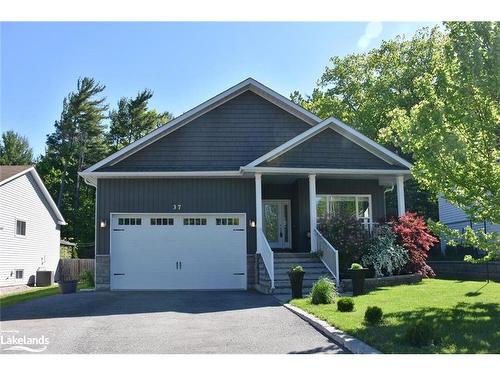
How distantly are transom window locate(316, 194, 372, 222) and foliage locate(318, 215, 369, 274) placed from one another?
5.39 feet

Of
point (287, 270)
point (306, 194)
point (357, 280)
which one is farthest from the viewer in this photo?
point (306, 194)

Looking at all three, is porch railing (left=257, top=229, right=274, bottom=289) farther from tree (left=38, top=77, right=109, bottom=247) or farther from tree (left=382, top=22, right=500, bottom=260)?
tree (left=38, top=77, right=109, bottom=247)

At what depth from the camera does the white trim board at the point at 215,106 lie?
17641mm

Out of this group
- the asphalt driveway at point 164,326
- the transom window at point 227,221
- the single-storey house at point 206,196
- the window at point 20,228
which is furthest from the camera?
the window at point 20,228

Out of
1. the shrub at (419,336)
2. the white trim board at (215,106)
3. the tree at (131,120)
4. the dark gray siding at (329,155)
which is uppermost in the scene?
the tree at (131,120)

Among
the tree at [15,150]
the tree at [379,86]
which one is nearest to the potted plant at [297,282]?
the tree at [379,86]

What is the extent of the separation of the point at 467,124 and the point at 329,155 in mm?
7842

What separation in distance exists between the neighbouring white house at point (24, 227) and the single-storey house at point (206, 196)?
605cm

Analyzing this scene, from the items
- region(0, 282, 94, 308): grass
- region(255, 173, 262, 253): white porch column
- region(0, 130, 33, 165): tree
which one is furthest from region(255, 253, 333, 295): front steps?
→ region(0, 130, 33, 165): tree

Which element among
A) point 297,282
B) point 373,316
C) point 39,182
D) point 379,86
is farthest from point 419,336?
point 379,86

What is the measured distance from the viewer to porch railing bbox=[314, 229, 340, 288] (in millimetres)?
14539

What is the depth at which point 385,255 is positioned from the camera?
15367 mm

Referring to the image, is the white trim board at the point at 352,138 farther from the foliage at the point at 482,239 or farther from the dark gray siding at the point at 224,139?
the foliage at the point at 482,239

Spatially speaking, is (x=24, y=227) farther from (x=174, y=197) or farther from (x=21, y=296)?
(x=174, y=197)
